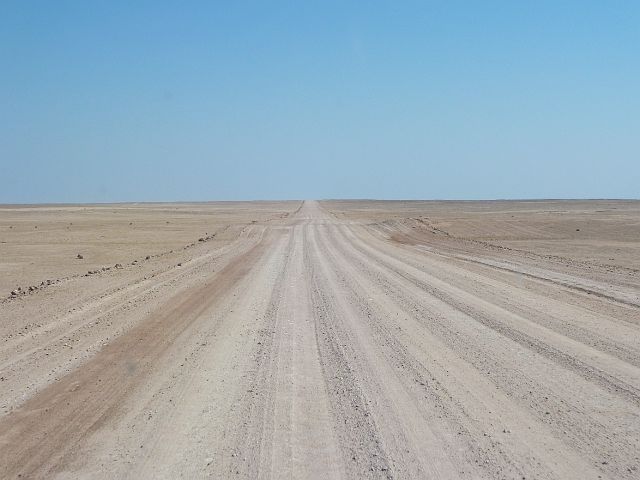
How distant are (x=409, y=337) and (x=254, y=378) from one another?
3.23 m

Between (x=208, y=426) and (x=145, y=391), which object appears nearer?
(x=208, y=426)

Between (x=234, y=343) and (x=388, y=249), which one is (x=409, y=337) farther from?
(x=388, y=249)

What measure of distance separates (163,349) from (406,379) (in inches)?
154

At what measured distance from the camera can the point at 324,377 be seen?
7.72 metres

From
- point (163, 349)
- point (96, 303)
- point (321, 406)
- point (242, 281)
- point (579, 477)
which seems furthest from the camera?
point (242, 281)

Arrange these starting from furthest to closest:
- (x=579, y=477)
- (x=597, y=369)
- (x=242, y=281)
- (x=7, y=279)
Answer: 1. (x=7, y=279)
2. (x=242, y=281)
3. (x=597, y=369)
4. (x=579, y=477)

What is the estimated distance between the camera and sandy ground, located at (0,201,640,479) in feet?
17.4

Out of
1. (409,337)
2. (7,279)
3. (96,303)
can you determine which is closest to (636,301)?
(409,337)

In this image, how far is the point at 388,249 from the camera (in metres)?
28.6

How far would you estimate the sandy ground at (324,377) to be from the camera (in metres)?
5.30

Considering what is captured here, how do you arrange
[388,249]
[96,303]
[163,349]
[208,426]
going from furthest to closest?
1. [388,249]
2. [96,303]
3. [163,349]
4. [208,426]

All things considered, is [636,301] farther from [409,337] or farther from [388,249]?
[388,249]

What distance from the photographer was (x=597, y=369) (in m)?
7.89

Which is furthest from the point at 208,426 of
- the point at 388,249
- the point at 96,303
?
the point at 388,249
